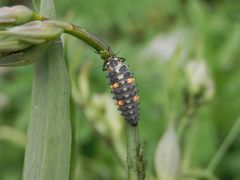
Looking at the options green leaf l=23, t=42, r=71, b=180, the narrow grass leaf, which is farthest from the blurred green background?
green leaf l=23, t=42, r=71, b=180

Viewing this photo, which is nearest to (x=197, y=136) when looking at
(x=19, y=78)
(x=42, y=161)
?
(x=19, y=78)

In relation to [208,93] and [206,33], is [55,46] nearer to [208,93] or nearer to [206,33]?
[208,93]

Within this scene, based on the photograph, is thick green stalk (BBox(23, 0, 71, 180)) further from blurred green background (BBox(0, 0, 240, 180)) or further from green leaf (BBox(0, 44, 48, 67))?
blurred green background (BBox(0, 0, 240, 180))

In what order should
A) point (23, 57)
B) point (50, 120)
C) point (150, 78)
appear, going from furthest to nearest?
point (150, 78)
point (50, 120)
point (23, 57)

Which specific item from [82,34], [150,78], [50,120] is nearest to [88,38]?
[82,34]

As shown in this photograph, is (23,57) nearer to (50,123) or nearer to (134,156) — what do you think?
(50,123)

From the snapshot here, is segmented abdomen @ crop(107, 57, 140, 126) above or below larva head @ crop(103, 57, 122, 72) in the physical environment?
below
